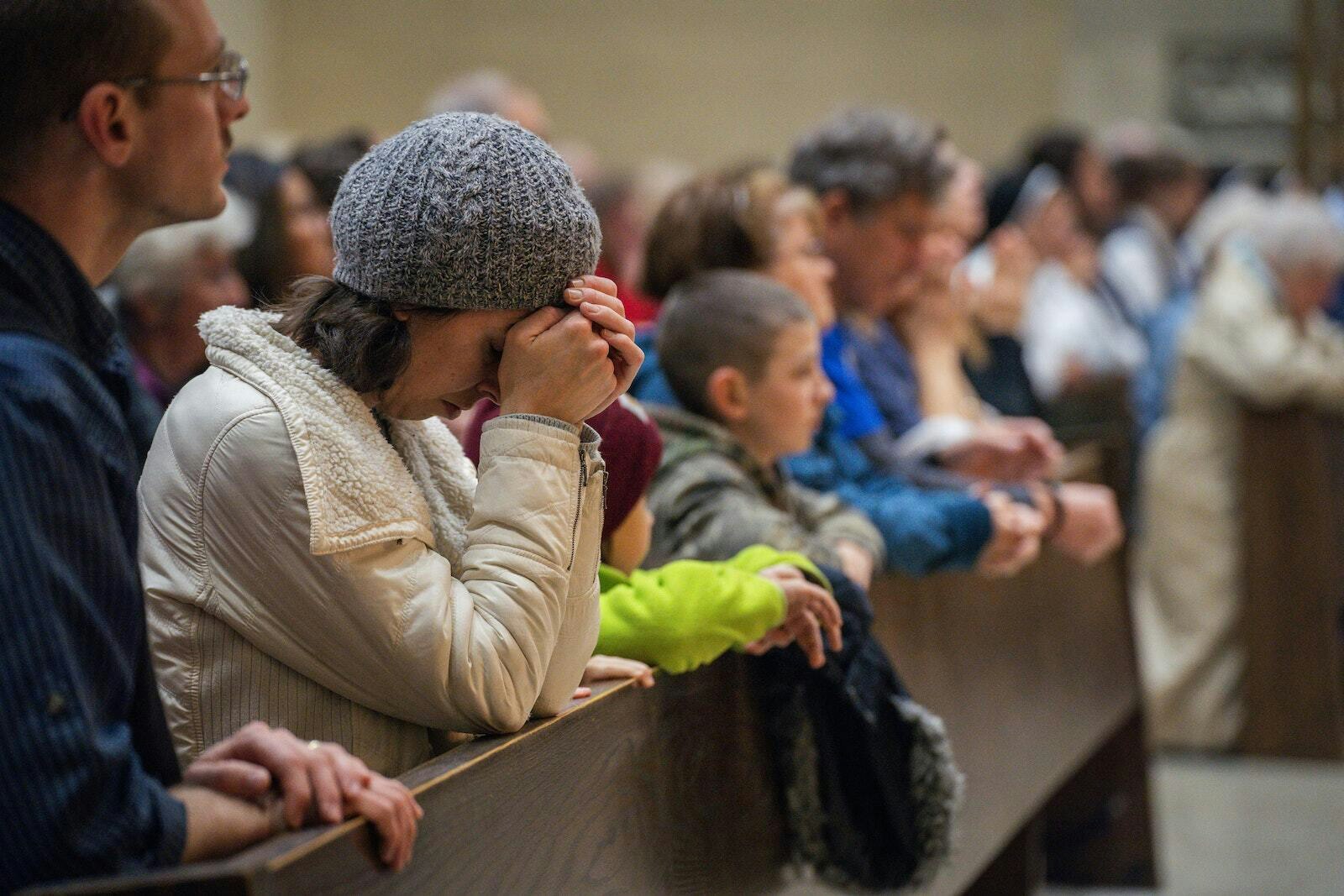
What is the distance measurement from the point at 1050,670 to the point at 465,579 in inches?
90.3

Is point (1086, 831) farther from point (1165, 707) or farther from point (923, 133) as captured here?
point (923, 133)

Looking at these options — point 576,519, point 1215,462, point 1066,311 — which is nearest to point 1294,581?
point 1215,462

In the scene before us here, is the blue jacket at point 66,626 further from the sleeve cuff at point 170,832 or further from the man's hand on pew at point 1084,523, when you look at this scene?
the man's hand on pew at point 1084,523

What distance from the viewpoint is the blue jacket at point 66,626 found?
Answer: 119cm

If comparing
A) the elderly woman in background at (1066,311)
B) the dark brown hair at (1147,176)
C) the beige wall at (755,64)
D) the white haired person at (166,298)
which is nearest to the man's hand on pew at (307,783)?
the white haired person at (166,298)

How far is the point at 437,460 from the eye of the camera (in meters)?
1.77

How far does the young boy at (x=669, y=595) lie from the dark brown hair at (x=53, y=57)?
0.64m

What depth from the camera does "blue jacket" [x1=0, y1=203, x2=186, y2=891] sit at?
119 cm

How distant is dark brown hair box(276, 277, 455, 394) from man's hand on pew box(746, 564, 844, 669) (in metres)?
0.63

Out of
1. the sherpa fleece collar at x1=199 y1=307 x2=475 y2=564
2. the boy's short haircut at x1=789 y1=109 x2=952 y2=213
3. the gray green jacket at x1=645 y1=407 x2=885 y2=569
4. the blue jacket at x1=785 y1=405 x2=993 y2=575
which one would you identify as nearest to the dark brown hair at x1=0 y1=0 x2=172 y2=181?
the sherpa fleece collar at x1=199 y1=307 x2=475 y2=564

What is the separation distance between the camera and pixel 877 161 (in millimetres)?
3602

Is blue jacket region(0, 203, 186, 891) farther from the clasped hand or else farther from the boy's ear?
the boy's ear

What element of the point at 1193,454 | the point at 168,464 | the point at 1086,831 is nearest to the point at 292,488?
the point at 168,464

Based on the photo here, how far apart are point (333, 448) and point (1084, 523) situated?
2224mm
